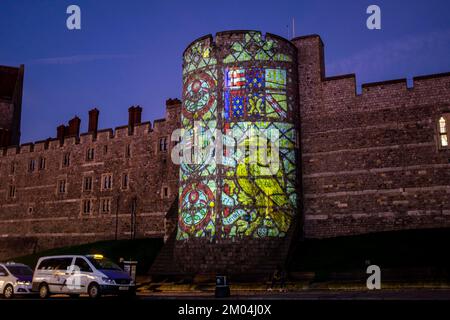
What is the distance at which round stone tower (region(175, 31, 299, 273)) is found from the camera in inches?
981

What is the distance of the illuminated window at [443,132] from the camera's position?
25.1m

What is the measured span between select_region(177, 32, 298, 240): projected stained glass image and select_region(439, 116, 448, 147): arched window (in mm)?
7761

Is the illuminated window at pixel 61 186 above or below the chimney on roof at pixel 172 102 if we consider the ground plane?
below

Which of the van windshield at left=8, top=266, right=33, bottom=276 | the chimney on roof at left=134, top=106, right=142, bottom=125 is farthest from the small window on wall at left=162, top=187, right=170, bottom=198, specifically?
the van windshield at left=8, top=266, right=33, bottom=276

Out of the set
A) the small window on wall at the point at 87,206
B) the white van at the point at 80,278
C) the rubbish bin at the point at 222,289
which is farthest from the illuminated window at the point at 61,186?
the rubbish bin at the point at 222,289

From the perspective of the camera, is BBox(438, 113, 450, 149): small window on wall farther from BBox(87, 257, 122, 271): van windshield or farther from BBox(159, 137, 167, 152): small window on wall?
BBox(159, 137, 167, 152): small window on wall

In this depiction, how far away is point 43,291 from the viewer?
18.1 m

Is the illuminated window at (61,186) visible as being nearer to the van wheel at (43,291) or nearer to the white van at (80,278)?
the white van at (80,278)

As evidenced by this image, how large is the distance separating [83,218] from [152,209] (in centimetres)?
766

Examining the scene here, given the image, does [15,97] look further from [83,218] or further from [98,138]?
[83,218]

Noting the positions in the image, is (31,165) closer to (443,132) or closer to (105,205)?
(105,205)

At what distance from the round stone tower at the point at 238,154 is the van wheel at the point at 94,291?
30.4ft

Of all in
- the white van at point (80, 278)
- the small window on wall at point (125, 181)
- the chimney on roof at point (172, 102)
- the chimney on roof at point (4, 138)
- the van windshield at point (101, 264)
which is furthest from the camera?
the chimney on roof at point (4, 138)
